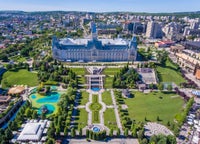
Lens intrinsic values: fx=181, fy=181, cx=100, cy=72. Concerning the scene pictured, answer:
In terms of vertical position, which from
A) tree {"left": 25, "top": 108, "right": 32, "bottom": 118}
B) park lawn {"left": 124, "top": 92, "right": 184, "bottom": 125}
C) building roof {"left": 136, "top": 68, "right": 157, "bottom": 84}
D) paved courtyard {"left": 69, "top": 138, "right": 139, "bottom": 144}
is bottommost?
paved courtyard {"left": 69, "top": 138, "right": 139, "bottom": 144}

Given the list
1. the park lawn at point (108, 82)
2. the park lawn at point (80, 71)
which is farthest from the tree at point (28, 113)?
the park lawn at point (80, 71)

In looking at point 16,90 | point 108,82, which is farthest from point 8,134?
point 108,82

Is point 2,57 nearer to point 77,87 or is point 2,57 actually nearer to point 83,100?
point 77,87

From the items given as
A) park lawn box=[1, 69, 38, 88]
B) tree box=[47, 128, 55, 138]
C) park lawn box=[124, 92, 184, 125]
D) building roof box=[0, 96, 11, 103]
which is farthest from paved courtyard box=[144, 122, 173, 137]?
park lawn box=[1, 69, 38, 88]

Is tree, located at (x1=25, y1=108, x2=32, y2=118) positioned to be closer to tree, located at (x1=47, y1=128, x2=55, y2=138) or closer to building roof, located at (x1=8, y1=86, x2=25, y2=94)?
tree, located at (x1=47, y1=128, x2=55, y2=138)

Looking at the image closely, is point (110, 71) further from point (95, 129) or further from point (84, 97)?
point (95, 129)

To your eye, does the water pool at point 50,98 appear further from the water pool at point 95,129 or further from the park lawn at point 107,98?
the water pool at point 95,129

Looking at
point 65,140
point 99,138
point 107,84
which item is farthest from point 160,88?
point 65,140
